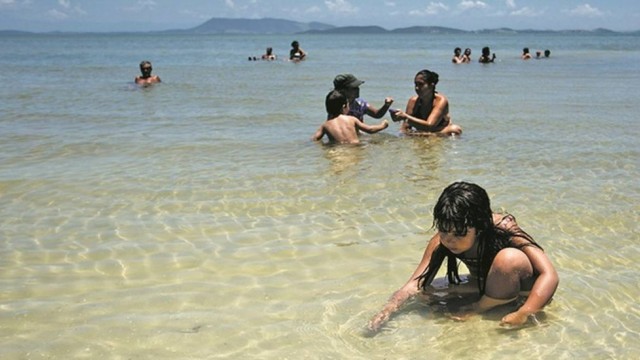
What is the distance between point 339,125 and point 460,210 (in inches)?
234

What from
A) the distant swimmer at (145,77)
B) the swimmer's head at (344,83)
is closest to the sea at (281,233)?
the swimmer's head at (344,83)

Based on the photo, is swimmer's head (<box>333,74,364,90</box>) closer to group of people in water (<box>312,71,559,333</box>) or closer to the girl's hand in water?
group of people in water (<box>312,71,559,333</box>)

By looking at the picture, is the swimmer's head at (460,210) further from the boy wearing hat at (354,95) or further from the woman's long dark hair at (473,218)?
the boy wearing hat at (354,95)

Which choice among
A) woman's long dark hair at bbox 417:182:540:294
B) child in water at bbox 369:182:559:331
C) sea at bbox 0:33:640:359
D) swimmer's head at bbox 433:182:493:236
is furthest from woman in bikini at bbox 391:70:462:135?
swimmer's head at bbox 433:182:493:236

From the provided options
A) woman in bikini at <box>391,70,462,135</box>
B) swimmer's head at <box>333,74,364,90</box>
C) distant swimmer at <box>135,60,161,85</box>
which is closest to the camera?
swimmer's head at <box>333,74,364,90</box>

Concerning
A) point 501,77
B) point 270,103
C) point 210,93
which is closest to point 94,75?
point 210,93

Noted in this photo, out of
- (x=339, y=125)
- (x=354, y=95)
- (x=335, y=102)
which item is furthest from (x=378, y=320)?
(x=354, y=95)

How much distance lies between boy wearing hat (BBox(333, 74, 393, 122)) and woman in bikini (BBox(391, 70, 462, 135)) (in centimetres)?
43

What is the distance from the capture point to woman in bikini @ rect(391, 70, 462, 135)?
32.1 feet

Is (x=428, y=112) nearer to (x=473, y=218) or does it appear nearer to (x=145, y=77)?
(x=473, y=218)

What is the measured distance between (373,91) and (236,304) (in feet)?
42.9

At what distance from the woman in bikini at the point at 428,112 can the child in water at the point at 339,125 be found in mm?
830

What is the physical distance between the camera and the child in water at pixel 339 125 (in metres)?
9.04

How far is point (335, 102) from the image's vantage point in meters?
9.18
